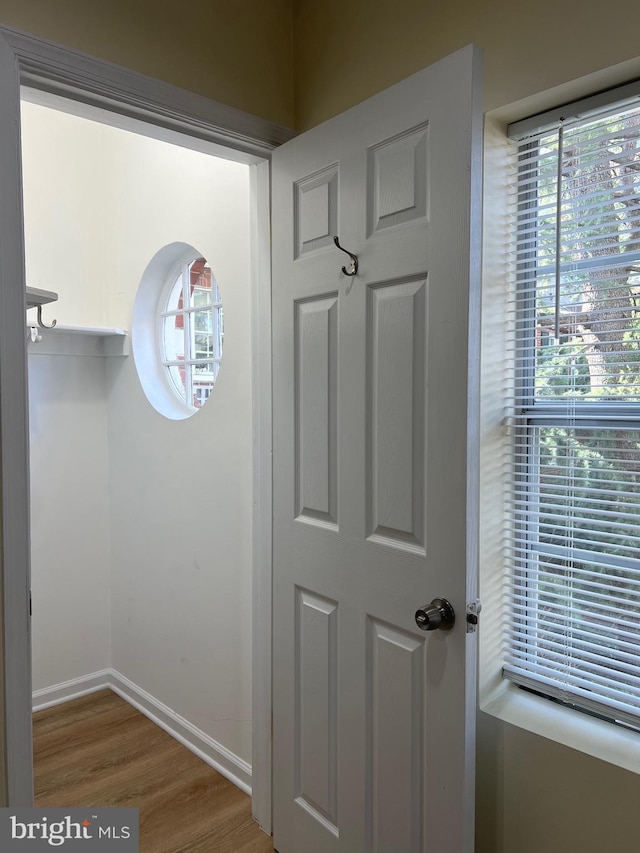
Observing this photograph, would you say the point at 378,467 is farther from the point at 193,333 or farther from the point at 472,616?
the point at 193,333

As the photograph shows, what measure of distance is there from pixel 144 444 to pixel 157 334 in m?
0.52

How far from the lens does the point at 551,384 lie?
4.63 ft

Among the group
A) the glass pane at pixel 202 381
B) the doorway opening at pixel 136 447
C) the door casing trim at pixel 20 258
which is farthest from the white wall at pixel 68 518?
the door casing trim at pixel 20 258

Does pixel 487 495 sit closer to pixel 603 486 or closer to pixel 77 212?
pixel 603 486

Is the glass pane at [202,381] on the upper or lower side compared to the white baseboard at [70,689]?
upper

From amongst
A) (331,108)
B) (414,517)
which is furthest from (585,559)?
(331,108)

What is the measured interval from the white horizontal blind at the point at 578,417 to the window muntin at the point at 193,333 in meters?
1.39

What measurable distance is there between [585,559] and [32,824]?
1.40m

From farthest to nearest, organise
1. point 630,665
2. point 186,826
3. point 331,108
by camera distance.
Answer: point 186,826 → point 331,108 → point 630,665

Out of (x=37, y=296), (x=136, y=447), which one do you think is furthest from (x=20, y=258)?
(x=136, y=447)

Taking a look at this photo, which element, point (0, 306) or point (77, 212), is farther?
point (77, 212)

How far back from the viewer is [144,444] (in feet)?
8.89

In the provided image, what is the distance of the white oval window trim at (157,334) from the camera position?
265 centimetres

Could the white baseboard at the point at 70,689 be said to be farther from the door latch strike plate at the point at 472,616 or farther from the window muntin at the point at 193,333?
the door latch strike plate at the point at 472,616
